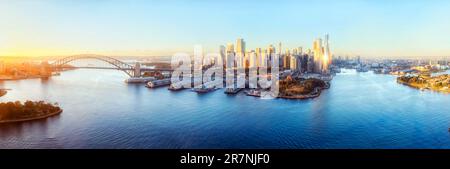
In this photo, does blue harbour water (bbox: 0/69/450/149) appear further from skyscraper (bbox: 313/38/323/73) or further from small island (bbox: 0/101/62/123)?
skyscraper (bbox: 313/38/323/73)

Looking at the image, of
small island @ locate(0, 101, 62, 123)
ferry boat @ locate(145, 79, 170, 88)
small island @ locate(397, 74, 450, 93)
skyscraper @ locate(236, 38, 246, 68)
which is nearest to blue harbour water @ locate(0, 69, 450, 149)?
small island @ locate(0, 101, 62, 123)

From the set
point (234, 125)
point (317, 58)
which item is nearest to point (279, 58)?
point (317, 58)

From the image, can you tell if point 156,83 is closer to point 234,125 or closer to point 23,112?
point 23,112
